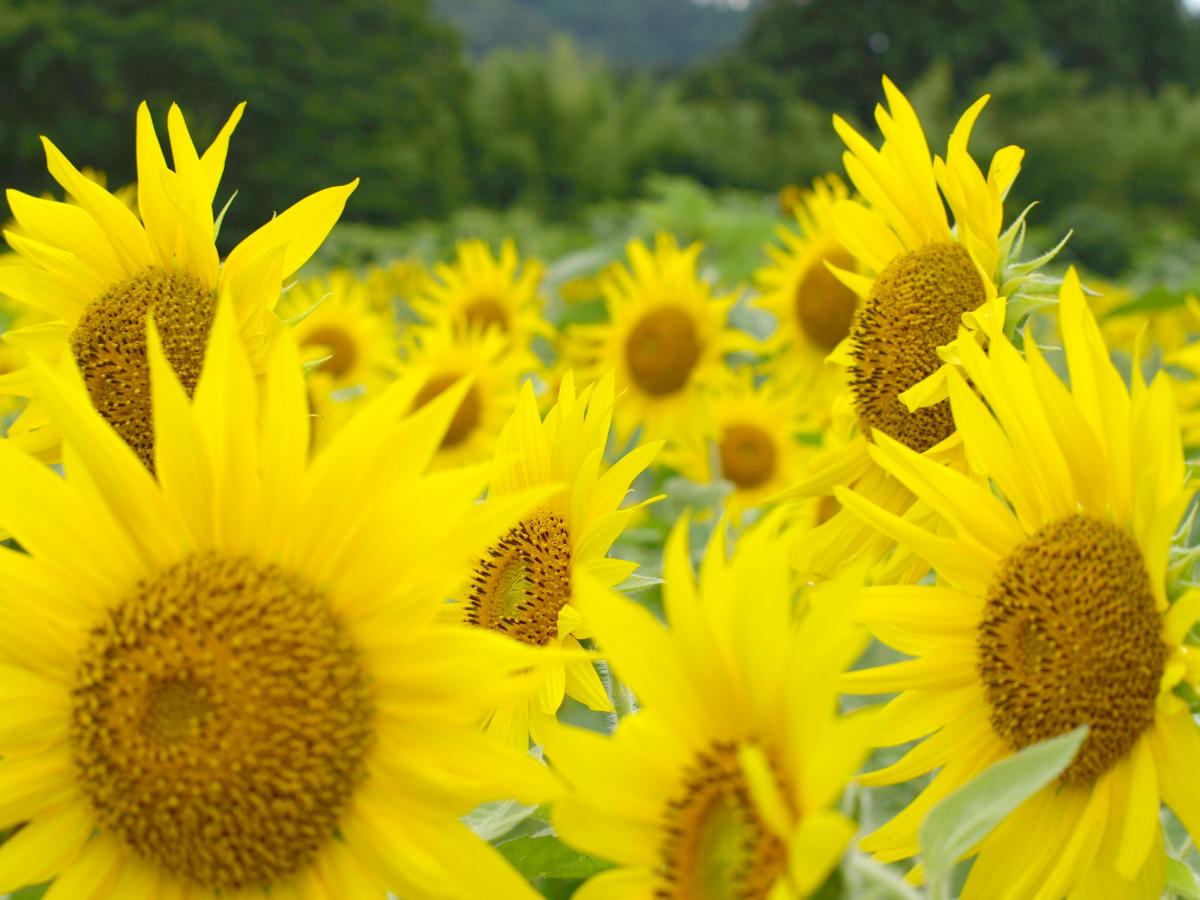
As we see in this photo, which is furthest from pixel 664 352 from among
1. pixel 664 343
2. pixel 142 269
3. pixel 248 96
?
pixel 248 96

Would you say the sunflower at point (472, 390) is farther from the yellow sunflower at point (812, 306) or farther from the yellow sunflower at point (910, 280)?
the yellow sunflower at point (910, 280)

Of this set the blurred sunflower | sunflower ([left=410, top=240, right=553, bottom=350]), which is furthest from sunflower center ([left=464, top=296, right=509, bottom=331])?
the blurred sunflower

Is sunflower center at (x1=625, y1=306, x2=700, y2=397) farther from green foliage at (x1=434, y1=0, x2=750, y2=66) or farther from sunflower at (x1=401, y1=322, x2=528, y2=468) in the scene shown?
green foliage at (x1=434, y1=0, x2=750, y2=66)

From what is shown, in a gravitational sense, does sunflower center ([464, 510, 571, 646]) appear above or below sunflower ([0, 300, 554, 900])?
below

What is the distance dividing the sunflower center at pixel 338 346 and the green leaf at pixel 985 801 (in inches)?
112

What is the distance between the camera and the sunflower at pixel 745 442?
285cm

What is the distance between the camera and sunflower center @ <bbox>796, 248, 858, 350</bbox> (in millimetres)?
2400

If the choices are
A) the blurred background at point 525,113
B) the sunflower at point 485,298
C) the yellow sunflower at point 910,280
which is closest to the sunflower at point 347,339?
the sunflower at point 485,298

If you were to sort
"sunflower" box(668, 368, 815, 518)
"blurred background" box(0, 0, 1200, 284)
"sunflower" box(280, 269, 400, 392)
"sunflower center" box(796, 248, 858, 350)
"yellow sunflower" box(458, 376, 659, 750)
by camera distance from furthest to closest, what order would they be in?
"blurred background" box(0, 0, 1200, 284)
"sunflower" box(280, 269, 400, 392)
"sunflower" box(668, 368, 815, 518)
"sunflower center" box(796, 248, 858, 350)
"yellow sunflower" box(458, 376, 659, 750)

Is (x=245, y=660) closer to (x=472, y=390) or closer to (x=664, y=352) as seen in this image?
(x=472, y=390)

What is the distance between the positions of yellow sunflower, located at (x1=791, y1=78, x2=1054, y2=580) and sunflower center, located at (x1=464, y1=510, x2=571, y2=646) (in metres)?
0.29

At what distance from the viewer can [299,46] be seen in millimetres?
19859

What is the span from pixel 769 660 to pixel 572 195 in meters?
15.8

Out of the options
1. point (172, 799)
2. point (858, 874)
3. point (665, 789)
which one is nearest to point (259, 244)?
point (172, 799)
